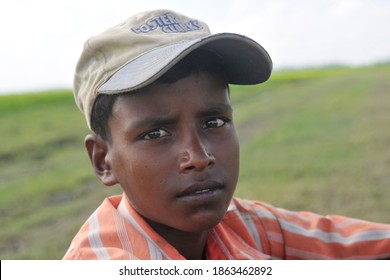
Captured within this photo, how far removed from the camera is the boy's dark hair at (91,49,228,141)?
1591 millimetres

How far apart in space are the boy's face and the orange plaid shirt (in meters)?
0.11

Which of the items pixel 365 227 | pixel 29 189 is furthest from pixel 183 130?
pixel 29 189

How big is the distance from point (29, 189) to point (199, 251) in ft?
19.6

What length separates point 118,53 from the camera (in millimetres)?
1666

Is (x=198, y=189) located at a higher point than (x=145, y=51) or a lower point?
lower

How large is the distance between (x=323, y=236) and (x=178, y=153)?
0.74 metres

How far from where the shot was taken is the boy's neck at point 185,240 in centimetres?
173

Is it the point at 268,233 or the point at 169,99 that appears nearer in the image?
the point at 169,99

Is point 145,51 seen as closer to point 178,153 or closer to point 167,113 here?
point 167,113

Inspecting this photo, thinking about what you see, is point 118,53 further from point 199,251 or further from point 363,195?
point 363,195

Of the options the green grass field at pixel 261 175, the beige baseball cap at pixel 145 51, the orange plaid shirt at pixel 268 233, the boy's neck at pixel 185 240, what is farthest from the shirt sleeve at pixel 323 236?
the green grass field at pixel 261 175

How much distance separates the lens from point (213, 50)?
1706mm

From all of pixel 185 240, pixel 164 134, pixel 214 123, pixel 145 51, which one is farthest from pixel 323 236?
pixel 145 51

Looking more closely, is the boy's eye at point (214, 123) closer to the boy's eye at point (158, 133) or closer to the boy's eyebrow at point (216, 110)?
the boy's eyebrow at point (216, 110)
